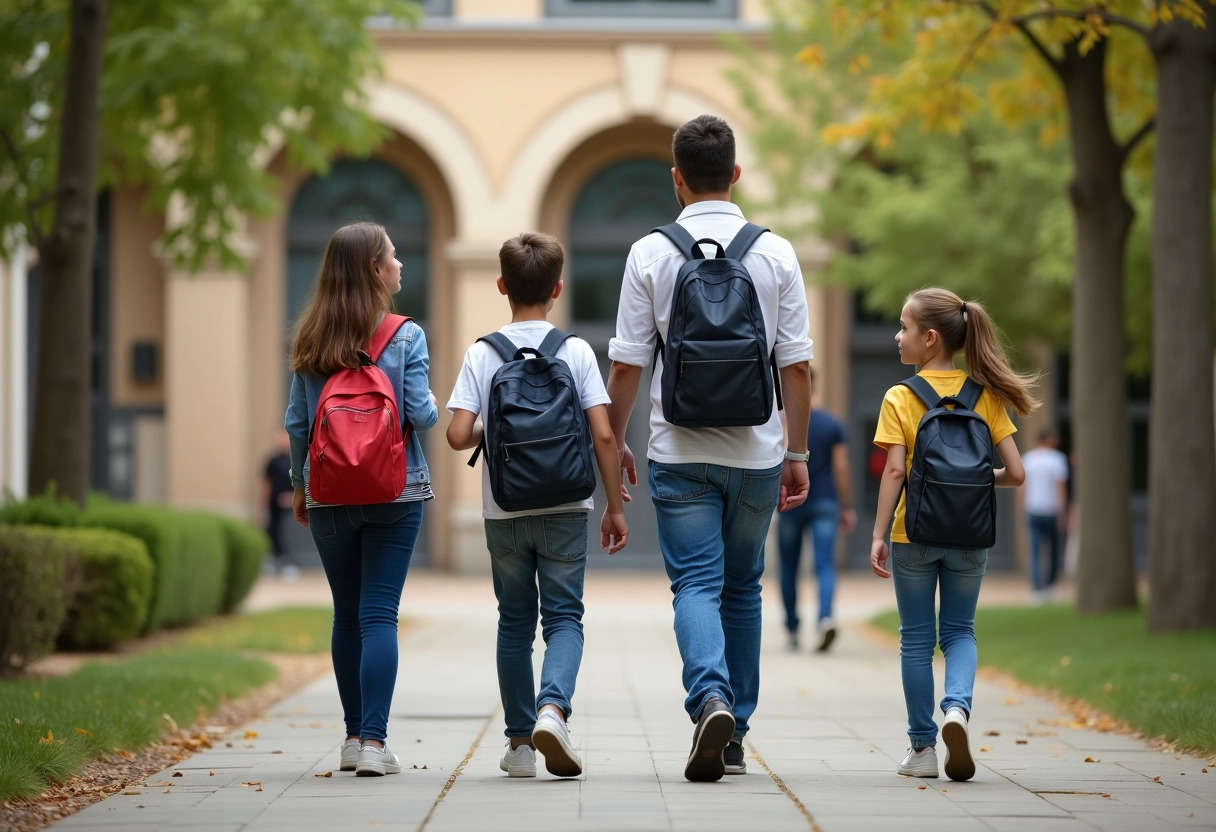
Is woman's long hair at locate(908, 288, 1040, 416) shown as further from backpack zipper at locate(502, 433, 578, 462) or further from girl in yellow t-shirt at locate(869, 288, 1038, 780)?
backpack zipper at locate(502, 433, 578, 462)

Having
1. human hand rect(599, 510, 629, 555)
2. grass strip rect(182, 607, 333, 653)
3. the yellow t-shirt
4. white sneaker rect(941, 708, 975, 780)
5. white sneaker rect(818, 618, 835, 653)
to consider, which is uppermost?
the yellow t-shirt

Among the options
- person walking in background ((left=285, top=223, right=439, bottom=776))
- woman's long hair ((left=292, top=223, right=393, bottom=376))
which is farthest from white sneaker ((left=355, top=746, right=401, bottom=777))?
woman's long hair ((left=292, top=223, right=393, bottom=376))

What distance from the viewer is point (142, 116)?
13.2 metres

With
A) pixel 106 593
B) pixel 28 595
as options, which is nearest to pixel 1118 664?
pixel 28 595

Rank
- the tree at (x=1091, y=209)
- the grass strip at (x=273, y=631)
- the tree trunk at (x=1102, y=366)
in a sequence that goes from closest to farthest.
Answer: the grass strip at (x=273, y=631), the tree at (x=1091, y=209), the tree trunk at (x=1102, y=366)

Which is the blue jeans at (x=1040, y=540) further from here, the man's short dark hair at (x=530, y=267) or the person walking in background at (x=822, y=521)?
the man's short dark hair at (x=530, y=267)

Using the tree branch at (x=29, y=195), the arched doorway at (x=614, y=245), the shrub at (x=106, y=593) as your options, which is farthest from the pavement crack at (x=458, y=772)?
the arched doorway at (x=614, y=245)

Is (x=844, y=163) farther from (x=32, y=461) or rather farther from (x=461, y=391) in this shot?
(x=461, y=391)

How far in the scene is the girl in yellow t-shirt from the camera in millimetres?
5805

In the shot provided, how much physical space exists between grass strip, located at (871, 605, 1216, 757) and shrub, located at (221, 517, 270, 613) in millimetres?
5786

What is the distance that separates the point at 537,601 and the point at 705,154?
1647mm

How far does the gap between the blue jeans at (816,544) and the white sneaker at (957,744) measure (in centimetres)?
648

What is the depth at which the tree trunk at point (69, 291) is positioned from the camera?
11188 millimetres

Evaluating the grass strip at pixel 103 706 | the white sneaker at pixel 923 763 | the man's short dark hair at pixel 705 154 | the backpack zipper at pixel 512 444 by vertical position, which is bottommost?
the grass strip at pixel 103 706
